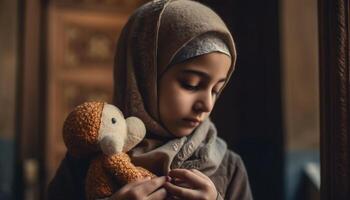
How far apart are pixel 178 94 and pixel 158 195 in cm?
15

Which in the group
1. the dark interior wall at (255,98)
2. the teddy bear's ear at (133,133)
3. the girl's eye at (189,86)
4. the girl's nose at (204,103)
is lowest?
the dark interior wall at (255,98)

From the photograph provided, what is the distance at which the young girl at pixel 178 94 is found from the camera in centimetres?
75

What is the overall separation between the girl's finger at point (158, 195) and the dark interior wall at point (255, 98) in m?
1.32

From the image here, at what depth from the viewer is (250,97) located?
2.23m

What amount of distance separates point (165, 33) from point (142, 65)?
0.06 meters

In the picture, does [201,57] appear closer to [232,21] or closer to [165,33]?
[165,33]

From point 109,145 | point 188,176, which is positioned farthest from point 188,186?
point 109,145

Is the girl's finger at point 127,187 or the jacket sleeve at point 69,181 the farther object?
the jacket sleeve at point 69,181

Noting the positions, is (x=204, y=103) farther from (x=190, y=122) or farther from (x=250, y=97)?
(x=250, y=97)

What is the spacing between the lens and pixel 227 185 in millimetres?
840

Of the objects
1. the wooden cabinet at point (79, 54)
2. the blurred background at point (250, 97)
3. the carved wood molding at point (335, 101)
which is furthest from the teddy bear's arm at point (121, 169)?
the wooden cabinet at point (79, 54)

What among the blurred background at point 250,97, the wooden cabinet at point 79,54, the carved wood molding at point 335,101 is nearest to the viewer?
the carved wood molding at point 335,101

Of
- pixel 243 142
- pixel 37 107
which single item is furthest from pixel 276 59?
pixel 37 107

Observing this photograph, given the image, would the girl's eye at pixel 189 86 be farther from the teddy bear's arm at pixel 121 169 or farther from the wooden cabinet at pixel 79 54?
the wooden cabinet at pixel 79 54
